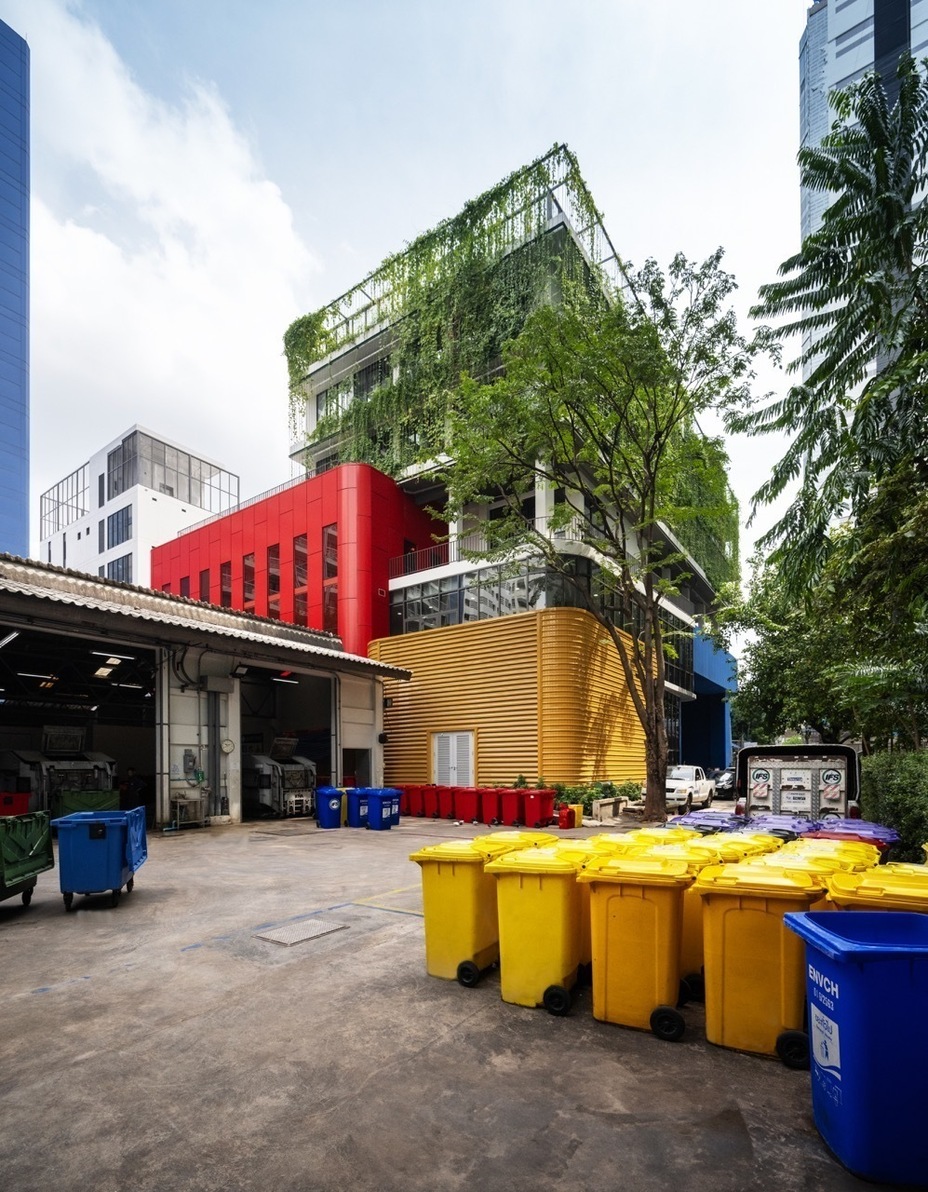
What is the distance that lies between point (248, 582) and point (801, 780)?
86.8 feet

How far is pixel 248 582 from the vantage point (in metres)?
32.8

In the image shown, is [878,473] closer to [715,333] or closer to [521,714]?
[715,333]

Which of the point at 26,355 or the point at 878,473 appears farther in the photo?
the point at 26,355

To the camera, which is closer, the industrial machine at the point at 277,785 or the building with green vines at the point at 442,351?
the industrial machine at the point at 277,785

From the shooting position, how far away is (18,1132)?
11.4 ft

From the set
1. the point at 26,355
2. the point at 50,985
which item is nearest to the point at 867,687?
the point at 50,985

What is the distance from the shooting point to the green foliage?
1023 cm

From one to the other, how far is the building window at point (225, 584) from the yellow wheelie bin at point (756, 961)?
105 feet

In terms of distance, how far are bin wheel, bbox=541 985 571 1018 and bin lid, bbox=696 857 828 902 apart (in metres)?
1.37

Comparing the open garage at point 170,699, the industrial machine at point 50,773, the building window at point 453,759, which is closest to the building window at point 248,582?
the open garage at point 170,699

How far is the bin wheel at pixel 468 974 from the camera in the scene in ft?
18.0

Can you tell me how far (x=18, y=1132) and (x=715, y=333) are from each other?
2042 cm

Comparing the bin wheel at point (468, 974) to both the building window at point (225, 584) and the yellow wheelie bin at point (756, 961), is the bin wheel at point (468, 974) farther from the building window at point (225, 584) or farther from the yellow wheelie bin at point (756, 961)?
the building window at point (225, 584)

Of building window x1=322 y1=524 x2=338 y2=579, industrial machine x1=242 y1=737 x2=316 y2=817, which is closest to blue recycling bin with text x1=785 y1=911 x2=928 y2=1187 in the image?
industrial machine x1=242 y1=737 x2=316 y2=817
